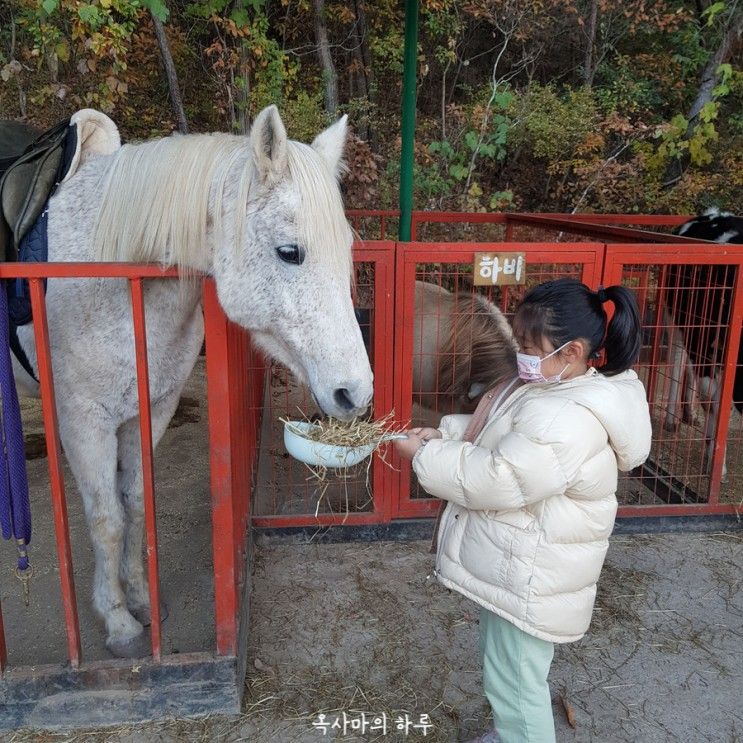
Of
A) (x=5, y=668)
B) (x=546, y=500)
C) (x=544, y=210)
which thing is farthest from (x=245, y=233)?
(x=544, y=210)

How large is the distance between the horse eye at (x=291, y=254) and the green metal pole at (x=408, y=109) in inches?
110

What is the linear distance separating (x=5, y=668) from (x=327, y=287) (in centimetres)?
167

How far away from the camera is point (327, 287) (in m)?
1.99

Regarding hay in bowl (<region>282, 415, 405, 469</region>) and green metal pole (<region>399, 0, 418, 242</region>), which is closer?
hay in bowl (<region>282, 415, 405, 469</region>)

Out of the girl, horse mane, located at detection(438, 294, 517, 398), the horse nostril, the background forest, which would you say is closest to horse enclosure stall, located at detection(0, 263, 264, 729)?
the horse nostril

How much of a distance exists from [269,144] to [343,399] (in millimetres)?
805

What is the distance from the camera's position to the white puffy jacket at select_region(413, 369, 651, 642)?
1.71m

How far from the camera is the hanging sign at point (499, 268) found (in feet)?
10.6

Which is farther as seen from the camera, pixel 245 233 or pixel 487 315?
pixel 487 315

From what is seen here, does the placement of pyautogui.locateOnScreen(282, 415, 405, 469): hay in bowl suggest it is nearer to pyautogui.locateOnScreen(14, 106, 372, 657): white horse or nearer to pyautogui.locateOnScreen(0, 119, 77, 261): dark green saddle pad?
pyautogui.locateOnScreen(14, 106, 372, 657): white horse

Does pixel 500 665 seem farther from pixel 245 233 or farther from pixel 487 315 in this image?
pixel 487 315

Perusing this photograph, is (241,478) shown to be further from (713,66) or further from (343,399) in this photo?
(713,66)

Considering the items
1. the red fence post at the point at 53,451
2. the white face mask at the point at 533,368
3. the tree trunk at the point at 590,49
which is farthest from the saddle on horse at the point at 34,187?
the tree trunk at the point at 590,49

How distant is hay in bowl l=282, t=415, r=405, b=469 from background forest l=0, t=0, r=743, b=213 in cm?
722
